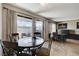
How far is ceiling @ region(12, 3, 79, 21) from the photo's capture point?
4.53ft

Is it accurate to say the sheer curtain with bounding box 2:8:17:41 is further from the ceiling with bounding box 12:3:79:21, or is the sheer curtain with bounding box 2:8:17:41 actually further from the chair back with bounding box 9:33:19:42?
the ceiling with bounding box 12:3:79:21

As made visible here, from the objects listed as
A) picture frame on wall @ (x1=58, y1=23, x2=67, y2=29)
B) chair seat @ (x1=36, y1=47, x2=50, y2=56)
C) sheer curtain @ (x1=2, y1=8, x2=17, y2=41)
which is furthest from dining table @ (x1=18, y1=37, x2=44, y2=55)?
picture frame on wall @ (x1=58, y1=23, x2=67, y2=29)

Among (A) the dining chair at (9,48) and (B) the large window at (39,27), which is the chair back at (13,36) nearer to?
(A) the dining chair at (9,48)

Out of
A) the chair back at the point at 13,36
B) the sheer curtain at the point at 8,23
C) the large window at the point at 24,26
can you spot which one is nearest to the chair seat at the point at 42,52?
the large window at the point at 24,26

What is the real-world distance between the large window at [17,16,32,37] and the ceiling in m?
0.22

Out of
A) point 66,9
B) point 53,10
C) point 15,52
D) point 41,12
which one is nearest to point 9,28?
point 15,52

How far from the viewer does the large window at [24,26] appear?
1.57 m

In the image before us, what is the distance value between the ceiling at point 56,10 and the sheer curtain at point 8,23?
0.24 m

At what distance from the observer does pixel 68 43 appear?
1.62 meters

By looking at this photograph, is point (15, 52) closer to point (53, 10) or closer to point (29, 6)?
point (29, 6)

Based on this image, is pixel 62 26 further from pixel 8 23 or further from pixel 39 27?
pixel 8 23

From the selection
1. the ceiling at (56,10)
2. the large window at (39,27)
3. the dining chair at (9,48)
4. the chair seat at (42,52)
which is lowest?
the chair seat at (42,52)

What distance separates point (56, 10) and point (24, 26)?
61cm

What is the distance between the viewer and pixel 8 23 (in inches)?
60.7
